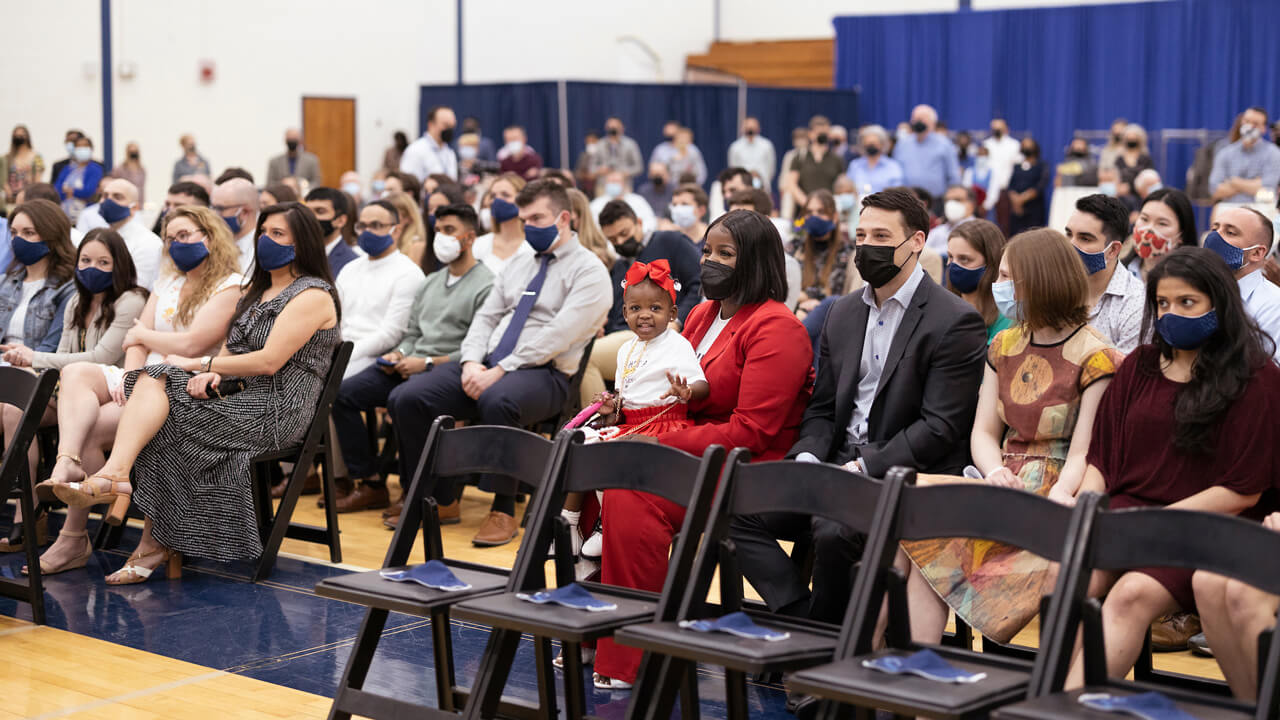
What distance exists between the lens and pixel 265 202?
8.09 meters

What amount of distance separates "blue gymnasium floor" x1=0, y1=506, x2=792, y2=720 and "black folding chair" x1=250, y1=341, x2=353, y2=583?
95 millimetres

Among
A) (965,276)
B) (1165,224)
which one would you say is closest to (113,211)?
(965,276)

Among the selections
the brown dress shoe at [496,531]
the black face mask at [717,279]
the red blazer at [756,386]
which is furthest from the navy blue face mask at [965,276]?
the brown dress shoe at [496,531]

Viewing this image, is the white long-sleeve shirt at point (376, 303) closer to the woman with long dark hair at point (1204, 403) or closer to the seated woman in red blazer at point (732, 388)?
the seated woman in red blazer at point (732, 388)

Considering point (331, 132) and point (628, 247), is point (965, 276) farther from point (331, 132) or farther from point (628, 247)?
point (331, 132)

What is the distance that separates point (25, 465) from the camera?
4.33m

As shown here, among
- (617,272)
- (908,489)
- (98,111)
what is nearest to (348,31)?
(98,111)

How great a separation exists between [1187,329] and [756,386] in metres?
1.17

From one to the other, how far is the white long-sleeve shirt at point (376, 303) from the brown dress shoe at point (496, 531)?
1.06 metres

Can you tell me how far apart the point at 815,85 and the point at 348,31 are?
7003 mm

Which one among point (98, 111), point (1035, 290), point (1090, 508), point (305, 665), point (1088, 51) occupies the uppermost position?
point (1088, 51)

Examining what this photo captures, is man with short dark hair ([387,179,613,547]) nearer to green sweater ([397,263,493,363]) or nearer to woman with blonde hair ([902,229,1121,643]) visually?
green sweater ([397,263,493,363])

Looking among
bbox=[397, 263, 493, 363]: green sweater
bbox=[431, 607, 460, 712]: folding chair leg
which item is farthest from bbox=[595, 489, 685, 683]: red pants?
bbox=[397, 263, 493, 363]: green sweater

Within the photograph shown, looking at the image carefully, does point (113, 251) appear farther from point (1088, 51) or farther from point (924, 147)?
point (1088, 51)
